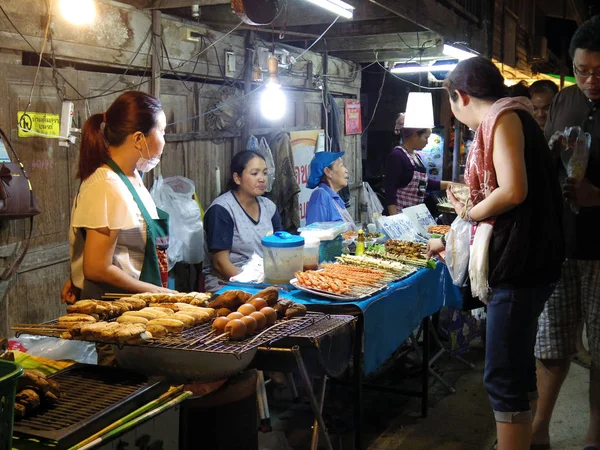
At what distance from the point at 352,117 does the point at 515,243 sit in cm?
836

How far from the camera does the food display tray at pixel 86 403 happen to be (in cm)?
226

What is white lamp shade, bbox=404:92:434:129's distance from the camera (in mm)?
9066

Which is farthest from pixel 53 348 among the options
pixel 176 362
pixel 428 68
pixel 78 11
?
pixel 428 68

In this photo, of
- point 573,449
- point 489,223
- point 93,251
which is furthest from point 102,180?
point 573,449

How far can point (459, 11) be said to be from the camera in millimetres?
10953

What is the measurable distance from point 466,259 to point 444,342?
3.82m

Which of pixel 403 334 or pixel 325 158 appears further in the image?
pixel 325 158

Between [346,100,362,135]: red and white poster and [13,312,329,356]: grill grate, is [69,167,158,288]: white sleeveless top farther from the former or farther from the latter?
[346,100,362,135]: red and white poster

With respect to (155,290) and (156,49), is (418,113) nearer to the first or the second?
(156,49)

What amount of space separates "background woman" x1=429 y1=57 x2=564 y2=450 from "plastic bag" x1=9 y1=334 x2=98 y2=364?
2470mm

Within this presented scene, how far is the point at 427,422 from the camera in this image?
18.9 ft

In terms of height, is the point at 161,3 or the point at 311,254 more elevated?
the point at 161,3

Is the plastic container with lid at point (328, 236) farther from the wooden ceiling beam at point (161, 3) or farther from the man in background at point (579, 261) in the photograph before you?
the wooden ceiling beam at point (161, 3)

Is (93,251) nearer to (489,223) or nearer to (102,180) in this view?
(102,180)
